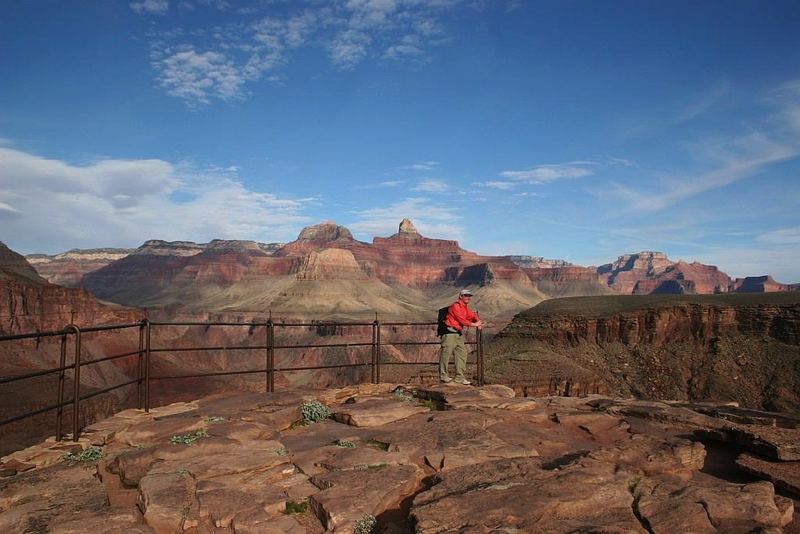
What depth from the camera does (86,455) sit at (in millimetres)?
6211

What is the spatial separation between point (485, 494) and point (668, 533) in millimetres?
1461

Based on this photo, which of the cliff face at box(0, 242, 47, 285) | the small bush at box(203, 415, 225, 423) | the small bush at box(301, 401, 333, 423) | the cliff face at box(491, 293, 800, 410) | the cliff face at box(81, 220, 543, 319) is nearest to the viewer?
the small bush at box(203, 415, 225, 423)

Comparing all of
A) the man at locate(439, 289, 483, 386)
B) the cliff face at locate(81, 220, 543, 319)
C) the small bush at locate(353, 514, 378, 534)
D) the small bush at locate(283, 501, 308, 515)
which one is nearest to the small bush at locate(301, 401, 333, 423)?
the small bush at locate(283, 501, 308, 515)

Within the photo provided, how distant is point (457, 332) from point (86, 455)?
6.86 meters

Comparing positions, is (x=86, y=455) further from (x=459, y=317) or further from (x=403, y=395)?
(x=459, y=317)

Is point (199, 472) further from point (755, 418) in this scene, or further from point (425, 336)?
point (425, 336)

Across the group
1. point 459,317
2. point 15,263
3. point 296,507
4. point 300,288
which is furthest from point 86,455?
point 300,288

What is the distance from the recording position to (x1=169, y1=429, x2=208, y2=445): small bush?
6269 millimetres

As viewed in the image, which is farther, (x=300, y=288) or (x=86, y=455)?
(x=300, y=288)

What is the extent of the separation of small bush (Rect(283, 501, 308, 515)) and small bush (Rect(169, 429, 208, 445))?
75.1 inches

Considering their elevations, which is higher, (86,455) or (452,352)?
(452,352)

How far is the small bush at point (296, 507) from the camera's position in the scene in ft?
15.8

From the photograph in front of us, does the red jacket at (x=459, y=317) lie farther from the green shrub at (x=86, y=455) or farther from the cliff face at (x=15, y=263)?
the cliff face at (x=15, y=263)

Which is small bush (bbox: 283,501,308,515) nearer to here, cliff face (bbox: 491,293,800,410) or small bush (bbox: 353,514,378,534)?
small bush (bbox: 353,514,378,534)
